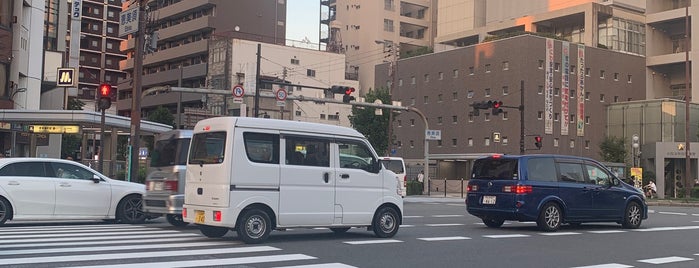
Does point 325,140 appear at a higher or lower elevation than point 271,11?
lower

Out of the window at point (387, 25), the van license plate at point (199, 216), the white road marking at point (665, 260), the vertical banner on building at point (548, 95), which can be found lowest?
the white road marking at point (665, 260)

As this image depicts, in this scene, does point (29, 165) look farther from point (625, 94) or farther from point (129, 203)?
point (625, 94)

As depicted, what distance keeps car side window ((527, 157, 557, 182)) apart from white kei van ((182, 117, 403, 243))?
3887 mm

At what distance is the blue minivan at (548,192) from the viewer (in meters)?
15.1

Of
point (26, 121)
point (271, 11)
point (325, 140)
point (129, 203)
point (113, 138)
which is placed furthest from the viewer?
point (271, 11)

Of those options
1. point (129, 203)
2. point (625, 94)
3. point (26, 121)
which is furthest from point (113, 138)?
point (625, 94)

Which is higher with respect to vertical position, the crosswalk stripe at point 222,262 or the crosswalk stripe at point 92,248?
the crosswalk stripe at point 222,262

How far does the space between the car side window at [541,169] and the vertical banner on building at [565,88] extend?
4319cm

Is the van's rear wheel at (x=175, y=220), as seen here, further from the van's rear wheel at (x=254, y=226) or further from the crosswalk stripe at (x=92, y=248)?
the van's rear wheel at (x=254, y=226)

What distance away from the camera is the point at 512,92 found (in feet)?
184

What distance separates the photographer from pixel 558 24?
217 feet

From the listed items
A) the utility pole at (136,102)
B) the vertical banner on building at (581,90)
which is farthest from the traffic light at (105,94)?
the vertical banner on building at (581,90)

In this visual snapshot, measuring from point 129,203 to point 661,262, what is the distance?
447 inches

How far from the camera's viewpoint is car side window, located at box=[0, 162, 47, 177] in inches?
555
